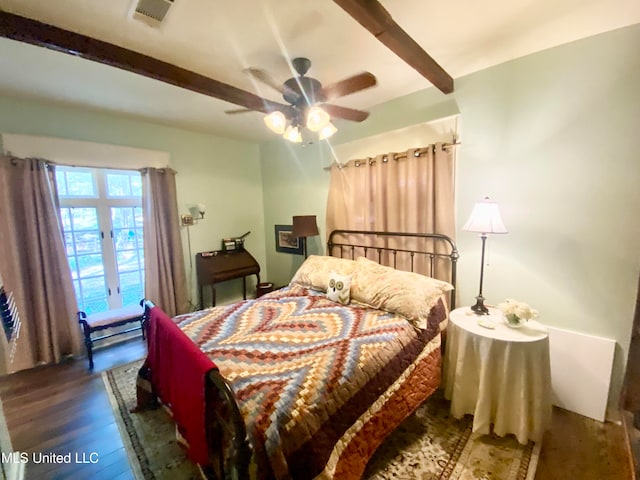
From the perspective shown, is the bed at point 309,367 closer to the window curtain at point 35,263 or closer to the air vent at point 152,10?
the window curtain at point 35,263

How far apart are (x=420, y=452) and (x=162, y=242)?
3.21 m

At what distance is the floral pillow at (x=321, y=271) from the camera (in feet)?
8.64

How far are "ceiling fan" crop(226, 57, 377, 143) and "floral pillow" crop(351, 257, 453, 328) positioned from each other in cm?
124

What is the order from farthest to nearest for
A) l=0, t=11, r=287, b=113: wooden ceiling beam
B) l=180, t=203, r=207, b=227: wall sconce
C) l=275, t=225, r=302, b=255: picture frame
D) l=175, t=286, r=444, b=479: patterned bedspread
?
l=275, t=225, r=302, b=255: picture frame < l=180, t=203, r=207, b=227: wall sconce < l=0, t=11, r=287, b=113: wooden ceiling beam < l=175, t=286, r=444, b=479: patterned bedspread

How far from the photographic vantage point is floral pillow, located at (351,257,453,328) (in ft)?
6.56

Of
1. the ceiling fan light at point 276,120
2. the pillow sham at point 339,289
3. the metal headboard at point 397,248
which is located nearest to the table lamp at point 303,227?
the metal headboard at point 397,248

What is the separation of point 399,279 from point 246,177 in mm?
2907

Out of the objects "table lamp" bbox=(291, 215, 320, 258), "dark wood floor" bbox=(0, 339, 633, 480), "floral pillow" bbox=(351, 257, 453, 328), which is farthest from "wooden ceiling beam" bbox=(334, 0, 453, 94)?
"dark wood floor" bbox=(0, 339, 633, 480)

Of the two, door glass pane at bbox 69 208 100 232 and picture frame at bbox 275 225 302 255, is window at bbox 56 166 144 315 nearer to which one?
door glass pane at bbox 69 208 100 232

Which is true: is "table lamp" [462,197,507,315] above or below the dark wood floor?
above

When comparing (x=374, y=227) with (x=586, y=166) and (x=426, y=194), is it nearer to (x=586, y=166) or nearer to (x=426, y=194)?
(x=426, y=194)

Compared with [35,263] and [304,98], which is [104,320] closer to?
[35,263]

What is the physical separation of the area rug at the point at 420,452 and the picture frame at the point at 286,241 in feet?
7.80

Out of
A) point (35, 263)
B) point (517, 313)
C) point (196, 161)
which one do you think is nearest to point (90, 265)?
point (35, 263)
